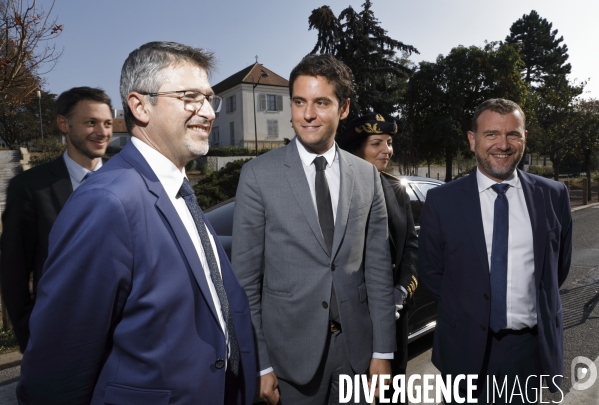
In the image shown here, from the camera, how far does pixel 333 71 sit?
2.26 m

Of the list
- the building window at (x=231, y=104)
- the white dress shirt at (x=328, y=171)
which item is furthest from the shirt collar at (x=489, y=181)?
the building window at (x=231, y=104)

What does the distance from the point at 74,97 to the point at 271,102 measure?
42142 mm

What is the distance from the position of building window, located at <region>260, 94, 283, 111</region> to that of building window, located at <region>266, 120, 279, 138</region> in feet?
4.68

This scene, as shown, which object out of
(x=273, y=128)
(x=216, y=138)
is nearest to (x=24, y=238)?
(x=273, y=128)

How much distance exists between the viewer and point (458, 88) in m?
27.4

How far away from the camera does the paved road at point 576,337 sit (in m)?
3.44

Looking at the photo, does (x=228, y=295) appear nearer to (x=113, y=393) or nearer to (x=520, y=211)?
(x=113, y=393)

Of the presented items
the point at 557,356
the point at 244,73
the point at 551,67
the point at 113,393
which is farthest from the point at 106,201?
the point at 551,67

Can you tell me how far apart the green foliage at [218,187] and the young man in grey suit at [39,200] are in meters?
7.71

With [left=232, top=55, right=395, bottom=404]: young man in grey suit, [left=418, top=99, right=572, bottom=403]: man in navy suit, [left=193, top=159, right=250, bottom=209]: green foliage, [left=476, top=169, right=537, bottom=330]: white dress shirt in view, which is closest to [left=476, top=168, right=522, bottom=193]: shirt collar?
[left=418, top=99, right=572, bottom=403]: man in navy suit

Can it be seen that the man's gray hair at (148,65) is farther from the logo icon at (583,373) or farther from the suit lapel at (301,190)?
the logo icon at (583,373)

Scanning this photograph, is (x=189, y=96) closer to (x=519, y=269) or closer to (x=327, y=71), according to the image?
(x=327, y=71)

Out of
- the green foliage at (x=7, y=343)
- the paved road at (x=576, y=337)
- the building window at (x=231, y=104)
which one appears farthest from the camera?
the building window at (x=231, y=104)

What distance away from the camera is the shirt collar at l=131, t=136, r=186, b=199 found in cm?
152
